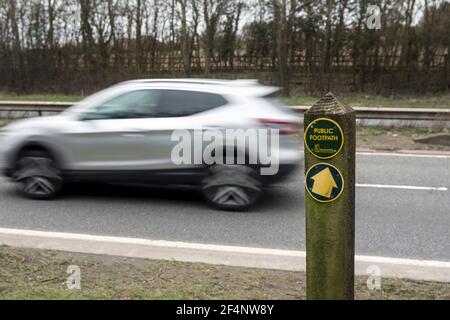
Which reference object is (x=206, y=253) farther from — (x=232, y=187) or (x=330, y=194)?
(x=330, y=194)

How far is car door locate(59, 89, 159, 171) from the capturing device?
677 cm

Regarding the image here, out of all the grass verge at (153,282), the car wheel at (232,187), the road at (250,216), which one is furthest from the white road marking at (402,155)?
the grass verge at (153,282)

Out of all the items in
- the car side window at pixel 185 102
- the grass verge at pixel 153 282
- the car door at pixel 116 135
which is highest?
the car side window at pixel 185 102

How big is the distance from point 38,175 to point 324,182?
539 cm

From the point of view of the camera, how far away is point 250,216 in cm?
649

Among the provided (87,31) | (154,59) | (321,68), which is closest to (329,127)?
(321,68)

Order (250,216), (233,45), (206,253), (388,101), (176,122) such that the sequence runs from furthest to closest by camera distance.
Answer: (233,45), (388,101), (176,122), (250,216), (206,253)

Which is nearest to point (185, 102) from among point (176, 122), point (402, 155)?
point (176, 122)

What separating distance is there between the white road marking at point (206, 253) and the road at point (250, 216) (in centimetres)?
21

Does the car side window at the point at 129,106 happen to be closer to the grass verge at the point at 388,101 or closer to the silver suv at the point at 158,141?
the silver suv at the point at 158,141

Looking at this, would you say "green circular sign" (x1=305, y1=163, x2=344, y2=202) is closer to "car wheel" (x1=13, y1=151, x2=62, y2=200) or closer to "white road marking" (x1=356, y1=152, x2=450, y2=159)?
"car wheel" (x1=13, y1=151, x2=62, y2=200)

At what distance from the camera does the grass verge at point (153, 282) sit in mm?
3805

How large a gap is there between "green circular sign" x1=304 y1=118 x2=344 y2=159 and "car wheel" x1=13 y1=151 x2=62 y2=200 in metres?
5.18

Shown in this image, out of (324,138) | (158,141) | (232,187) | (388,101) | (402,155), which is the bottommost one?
(402,155)
